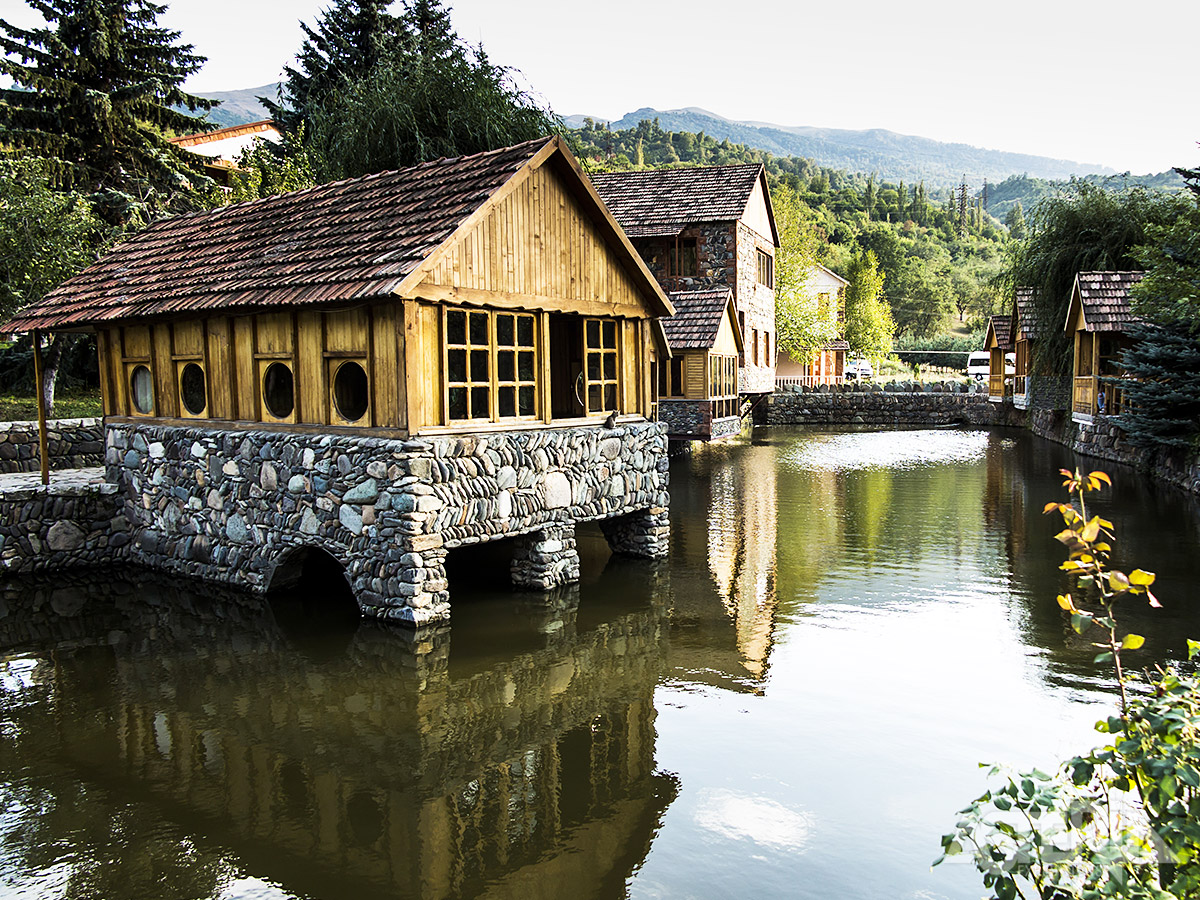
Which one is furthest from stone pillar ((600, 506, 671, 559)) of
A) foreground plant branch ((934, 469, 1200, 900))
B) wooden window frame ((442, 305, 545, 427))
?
foreground plant branch ((934, 469, 1200, 900))

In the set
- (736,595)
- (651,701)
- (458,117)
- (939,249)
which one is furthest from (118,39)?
(939,249)

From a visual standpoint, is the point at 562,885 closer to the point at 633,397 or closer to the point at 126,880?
the point at 126,880

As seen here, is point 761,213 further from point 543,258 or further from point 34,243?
point 543,258

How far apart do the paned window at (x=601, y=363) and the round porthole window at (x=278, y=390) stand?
4.41 metres

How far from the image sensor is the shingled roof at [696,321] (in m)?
29.1

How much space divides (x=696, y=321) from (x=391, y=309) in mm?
19138

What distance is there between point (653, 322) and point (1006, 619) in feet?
28.0

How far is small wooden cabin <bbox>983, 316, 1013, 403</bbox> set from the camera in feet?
141

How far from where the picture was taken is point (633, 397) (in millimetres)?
15539

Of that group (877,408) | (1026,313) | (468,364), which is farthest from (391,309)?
(877,408)

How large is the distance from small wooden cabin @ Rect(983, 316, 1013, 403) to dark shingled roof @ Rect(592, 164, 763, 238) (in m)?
14.8

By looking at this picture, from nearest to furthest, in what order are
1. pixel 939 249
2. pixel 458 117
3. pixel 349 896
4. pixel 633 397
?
pixel 349 896 < pixel 633 397 < pixel 458 117 < pixel 939 249

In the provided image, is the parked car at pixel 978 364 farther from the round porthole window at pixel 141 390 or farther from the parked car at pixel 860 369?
the round porthole window at pixel 141 390

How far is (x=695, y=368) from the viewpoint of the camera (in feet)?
95.8
